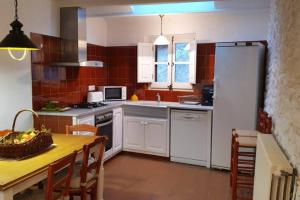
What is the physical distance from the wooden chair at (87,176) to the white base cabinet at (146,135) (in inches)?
75.1

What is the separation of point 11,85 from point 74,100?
50.4 inches

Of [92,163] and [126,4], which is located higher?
[126,4]

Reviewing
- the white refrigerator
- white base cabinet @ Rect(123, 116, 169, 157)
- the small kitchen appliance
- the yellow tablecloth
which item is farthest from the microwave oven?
the yellow tablecloth

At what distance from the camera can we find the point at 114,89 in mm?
5000

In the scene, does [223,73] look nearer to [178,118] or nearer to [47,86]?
[178,118]

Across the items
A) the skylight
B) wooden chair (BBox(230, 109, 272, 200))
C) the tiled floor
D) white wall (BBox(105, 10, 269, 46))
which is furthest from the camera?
white wall (BBox(105, 10, 269, 46))

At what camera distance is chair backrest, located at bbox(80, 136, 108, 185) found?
7.32 ft

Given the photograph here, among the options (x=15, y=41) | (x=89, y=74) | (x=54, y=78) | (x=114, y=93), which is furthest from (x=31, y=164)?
(x=114, y=93)

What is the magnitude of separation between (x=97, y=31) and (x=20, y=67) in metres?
2.01

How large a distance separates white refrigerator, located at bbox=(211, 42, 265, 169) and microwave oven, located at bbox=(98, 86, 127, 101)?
1.87 meters

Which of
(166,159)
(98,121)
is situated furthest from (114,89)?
(166,159)

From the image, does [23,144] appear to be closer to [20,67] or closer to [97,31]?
[20,67]

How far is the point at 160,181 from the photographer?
361cm

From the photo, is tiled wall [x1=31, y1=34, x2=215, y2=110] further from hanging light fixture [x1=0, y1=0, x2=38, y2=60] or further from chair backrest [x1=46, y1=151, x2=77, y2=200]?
chair backrest [x1=46, y1=151, x2=77, y2=200]
